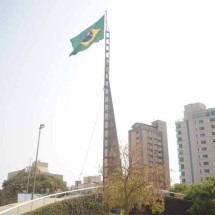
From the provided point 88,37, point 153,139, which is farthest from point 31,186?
point 153,139

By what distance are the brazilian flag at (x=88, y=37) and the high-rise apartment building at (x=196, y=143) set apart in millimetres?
78975

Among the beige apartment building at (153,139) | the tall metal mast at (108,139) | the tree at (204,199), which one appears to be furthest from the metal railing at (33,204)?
the beige apartment building at (153,139)

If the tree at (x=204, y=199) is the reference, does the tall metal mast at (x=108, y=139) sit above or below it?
above

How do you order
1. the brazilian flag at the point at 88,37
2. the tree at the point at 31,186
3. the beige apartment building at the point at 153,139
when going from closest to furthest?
1. the brazilian flag at the point at 88,37
2. the tree at the point at 31,186
3. the beige apartment building at the point at 153,139

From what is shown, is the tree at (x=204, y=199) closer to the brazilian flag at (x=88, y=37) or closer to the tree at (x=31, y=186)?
the brazilian flag at (x=88, y=37)

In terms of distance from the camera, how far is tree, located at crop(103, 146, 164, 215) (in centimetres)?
2731

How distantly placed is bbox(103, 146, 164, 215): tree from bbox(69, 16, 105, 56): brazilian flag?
1318 centimetres

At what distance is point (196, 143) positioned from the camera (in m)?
110

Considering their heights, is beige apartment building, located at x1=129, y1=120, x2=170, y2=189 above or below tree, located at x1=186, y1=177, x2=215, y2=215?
above

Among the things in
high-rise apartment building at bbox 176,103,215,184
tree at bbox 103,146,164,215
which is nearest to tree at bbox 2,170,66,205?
high-rise apartment building at bbox 176,103,215,184

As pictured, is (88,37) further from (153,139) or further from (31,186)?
(153,139)

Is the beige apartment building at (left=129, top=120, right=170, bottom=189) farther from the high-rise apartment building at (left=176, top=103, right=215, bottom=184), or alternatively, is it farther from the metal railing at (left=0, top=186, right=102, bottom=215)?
the metal railing at (left=0, top=186, right=102, bottom=215)

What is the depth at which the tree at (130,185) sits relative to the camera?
1075 inches

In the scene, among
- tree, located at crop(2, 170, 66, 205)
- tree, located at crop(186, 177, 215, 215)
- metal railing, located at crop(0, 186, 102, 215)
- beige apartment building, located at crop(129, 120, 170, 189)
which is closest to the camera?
metal railing, located at crop(0, 186, 102, 215)
